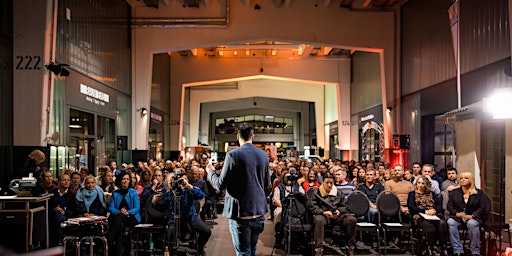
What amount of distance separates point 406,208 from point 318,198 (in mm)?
1518

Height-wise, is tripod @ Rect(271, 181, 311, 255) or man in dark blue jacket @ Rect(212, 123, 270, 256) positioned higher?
man in dark blue jacket @ Rect(212, 123, 270, 256)

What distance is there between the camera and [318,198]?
7.11 meters

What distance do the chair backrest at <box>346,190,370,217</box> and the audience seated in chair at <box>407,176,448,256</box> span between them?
670 mm

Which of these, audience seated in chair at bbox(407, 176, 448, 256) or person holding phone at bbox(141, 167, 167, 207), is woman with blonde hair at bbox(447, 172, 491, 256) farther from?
person holding phone at bbox(141, 167, 167, 207)

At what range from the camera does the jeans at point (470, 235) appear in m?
6.39

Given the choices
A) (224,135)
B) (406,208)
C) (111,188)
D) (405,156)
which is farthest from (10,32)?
(224,135)

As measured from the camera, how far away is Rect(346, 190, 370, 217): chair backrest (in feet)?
23.9

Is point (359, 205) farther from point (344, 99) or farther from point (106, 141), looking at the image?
point (344, 99)

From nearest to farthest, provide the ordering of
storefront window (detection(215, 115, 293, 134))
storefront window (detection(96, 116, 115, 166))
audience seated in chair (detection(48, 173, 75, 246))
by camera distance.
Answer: audience seated in chair (detection(48, 173, 75, 246)), storefront window (detection(96, 116, 115, 166)), storefront window (detection(215, 115, 293, 134))

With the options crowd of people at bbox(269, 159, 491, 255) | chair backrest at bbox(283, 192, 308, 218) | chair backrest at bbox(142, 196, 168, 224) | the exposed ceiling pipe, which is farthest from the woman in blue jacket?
the exposed ceiling pipe

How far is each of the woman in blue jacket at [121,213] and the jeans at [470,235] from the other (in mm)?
4354

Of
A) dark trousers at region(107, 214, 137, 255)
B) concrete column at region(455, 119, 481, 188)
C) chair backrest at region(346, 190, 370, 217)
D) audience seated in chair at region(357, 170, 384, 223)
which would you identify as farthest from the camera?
concrete column at region(455, 119, 481, 188)

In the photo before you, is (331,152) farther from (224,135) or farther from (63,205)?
(63,205)

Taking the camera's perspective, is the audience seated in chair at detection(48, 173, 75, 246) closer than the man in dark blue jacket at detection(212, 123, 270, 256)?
No
